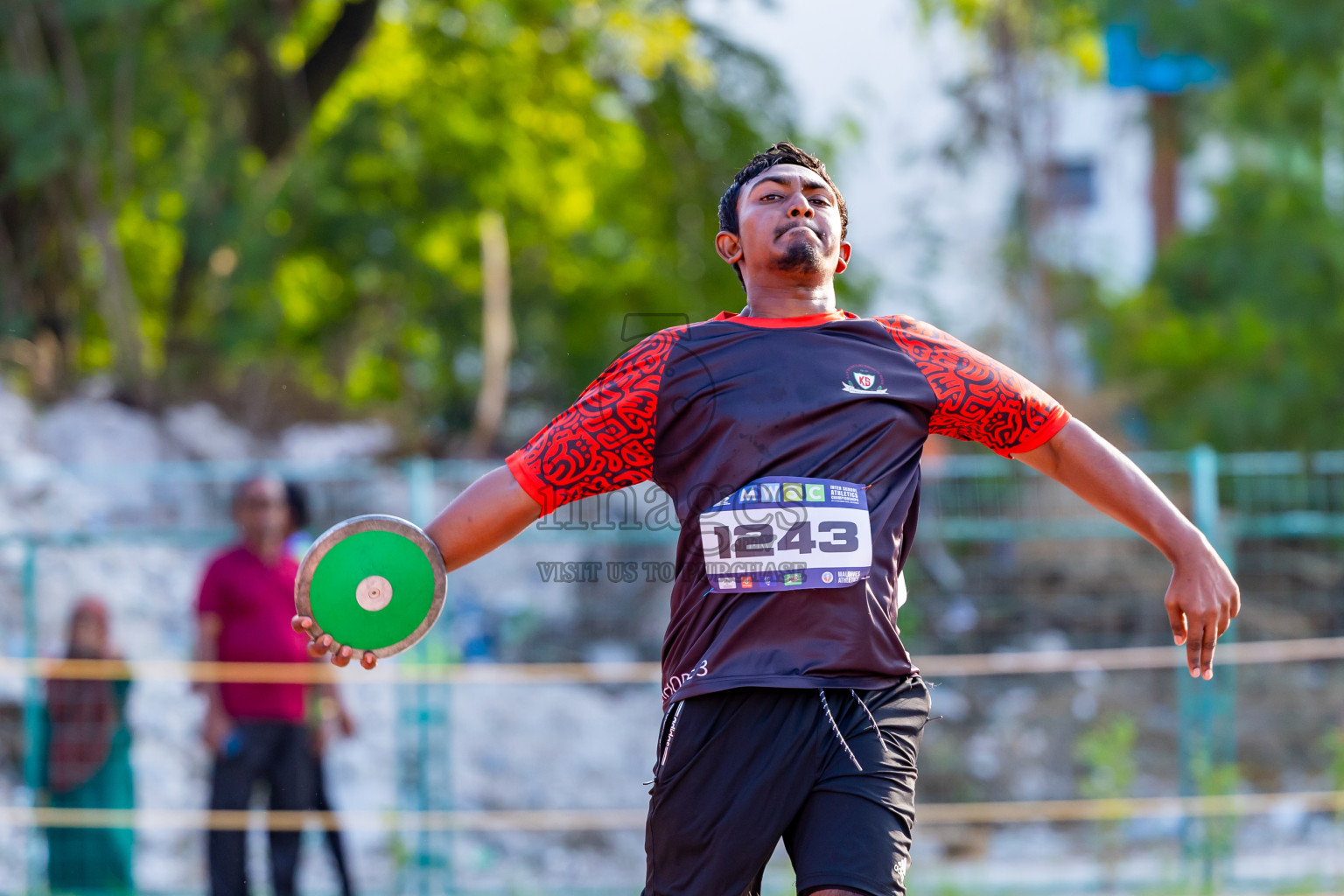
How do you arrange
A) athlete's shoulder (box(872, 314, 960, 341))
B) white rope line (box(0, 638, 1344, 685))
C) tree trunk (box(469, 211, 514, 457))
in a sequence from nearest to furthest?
athlete's shoulder (box(872, 314, 960, 341)) < white rope line (box(0, 638, 1344, 685)) < tree trunk (box(469, 211, 514, 457))

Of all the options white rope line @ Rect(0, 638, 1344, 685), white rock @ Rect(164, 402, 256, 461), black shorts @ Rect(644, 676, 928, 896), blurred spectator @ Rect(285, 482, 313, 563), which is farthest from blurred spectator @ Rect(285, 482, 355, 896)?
white rock @ Rect(164, 402, 256, 461)

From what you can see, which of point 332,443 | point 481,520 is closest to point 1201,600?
point 481,520

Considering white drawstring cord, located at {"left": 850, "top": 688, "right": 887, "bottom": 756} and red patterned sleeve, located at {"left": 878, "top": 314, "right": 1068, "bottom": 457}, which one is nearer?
white drawstring cord, located at {"left": 850, "top": 688, "right": 887, "bottom": 756}

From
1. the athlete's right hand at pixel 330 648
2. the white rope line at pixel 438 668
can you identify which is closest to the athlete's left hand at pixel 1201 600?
the athlete's right hand at pixel 330 648

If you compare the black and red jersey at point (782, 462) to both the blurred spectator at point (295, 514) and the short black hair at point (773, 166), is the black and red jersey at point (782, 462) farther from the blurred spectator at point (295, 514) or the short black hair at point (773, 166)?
the blurred spectator at point (295, 514)

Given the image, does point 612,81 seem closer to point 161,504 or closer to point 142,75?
point 142,75

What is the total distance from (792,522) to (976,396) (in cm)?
53

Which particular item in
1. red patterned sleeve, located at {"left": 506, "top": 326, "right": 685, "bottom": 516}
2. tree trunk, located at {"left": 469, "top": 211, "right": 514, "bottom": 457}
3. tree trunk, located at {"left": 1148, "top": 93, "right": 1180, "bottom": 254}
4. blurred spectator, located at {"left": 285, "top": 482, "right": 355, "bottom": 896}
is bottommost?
blurred spectator, located at {"left": 285, "top": 482, "right": 355, "bottom": 896}

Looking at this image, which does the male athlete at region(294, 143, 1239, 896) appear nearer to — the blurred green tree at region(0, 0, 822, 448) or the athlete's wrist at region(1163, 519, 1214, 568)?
the athlete's wrist at region(1163, 519, 1214, 568)

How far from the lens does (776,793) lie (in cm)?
263

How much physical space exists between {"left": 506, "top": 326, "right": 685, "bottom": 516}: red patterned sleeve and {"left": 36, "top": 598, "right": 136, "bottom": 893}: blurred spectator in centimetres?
494

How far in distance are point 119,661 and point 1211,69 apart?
12256mm

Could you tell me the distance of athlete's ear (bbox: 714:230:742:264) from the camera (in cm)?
310

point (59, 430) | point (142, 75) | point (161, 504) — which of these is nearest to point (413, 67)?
point (142, 75)
